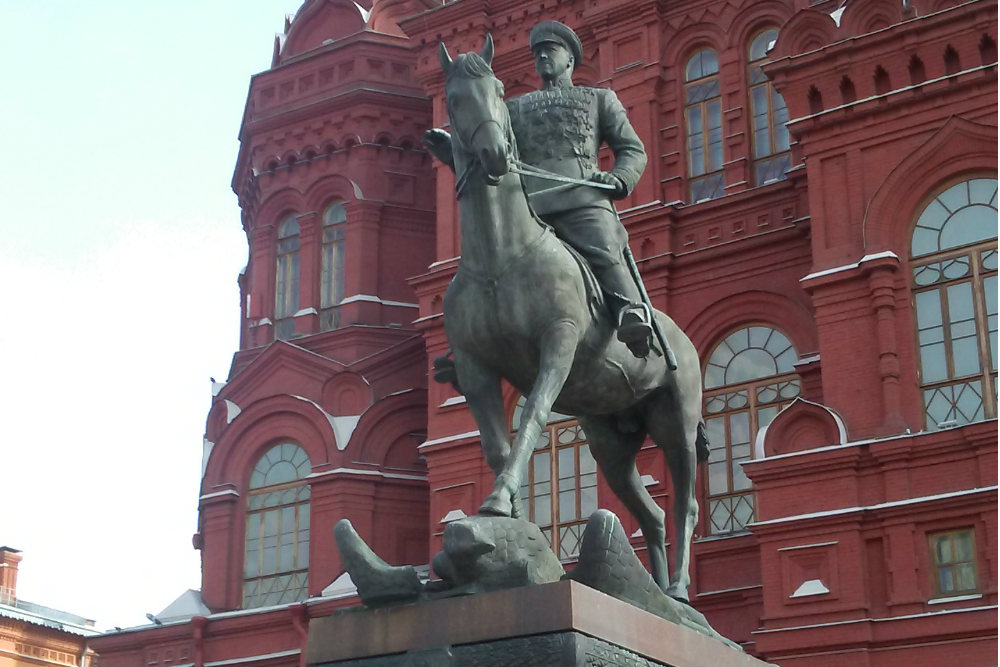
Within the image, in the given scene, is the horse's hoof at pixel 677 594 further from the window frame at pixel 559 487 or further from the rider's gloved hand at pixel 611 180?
the window frame at pixel 559 487

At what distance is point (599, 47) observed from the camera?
28391 mm

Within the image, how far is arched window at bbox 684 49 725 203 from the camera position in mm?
26609

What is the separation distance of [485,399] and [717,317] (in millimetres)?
16606

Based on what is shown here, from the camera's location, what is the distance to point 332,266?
3088 centimetres

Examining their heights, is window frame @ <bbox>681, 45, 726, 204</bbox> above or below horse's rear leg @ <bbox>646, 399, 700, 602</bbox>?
above

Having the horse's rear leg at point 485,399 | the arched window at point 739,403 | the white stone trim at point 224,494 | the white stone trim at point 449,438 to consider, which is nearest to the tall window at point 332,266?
the white stone trim at point 224,494

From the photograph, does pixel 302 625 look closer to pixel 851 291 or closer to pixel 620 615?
pixel 851 291

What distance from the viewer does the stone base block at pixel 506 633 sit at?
7.45 m

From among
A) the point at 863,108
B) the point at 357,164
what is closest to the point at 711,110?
the point at 863,108

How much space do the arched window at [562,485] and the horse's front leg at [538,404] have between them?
1574cm

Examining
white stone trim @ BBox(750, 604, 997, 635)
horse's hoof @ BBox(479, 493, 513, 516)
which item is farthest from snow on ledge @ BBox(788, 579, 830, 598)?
horse's hoof @ BBox(479, 493, 513, 516)

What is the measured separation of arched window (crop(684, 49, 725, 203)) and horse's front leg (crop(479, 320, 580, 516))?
710 inches

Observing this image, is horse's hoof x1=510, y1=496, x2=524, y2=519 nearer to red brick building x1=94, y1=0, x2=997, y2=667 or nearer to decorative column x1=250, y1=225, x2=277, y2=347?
red brick building x1=94, y1=0, x2=997, y2=667

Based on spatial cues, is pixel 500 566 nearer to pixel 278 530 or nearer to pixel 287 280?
pixel 278 530
